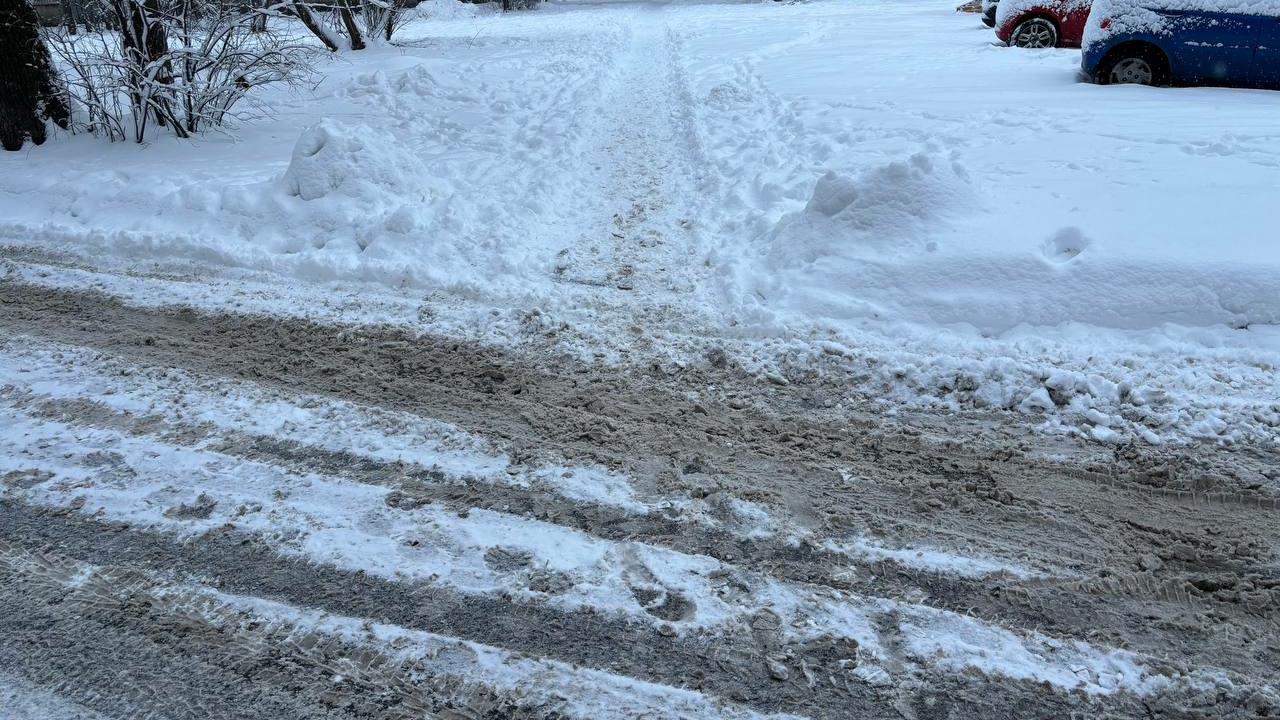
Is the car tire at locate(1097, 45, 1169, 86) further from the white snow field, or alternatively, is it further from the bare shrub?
the bare shrub

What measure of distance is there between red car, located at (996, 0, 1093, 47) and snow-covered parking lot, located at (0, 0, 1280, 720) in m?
5.45

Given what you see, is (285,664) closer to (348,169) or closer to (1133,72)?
(348,169)

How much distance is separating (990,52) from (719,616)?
12.6 metres

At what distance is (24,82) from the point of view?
331 inches

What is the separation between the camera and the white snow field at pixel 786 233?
4.33 meters

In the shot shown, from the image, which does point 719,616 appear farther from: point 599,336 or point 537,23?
point 537,23

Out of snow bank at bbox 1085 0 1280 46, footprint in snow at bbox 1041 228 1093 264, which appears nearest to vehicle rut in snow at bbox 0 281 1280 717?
footprint in snow at bbox 1041 228 1093 264

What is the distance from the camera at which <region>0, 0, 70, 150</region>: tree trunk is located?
312 inches

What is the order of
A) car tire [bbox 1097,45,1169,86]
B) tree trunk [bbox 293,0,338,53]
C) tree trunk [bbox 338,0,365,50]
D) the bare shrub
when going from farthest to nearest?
tree trunk [bbox 338,0,365,50] → tree trunk [bbox 293,0,338,53] → car tire [bbox 1097,45,1169,86] → the bare shrub

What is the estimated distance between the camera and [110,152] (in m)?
8.30

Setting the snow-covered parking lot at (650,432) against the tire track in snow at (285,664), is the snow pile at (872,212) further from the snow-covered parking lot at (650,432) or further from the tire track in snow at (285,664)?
the tire track in snow at (285,664)

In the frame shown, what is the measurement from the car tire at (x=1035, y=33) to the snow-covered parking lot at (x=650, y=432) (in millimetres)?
5580

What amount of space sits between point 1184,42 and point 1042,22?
3.81 metres

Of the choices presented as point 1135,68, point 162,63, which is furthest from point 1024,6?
point 162,63
